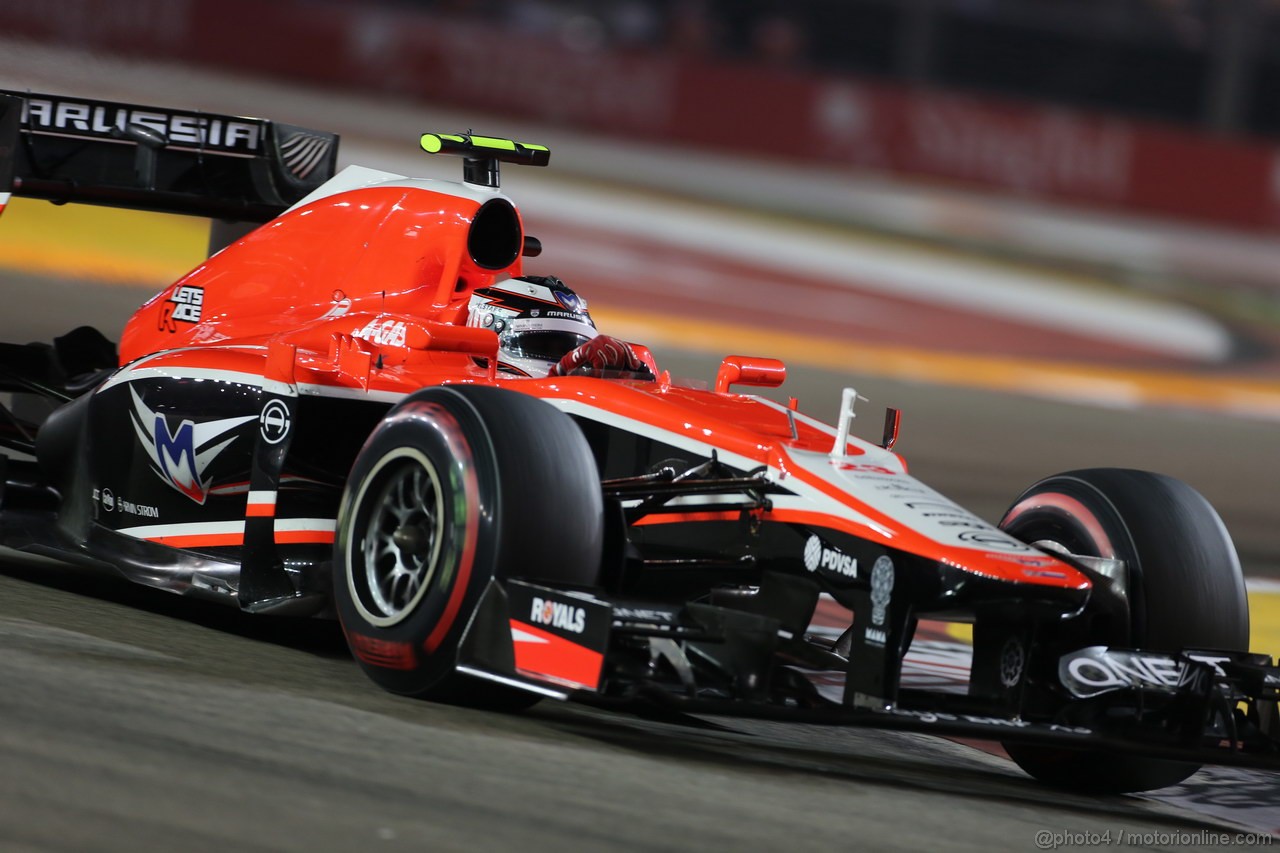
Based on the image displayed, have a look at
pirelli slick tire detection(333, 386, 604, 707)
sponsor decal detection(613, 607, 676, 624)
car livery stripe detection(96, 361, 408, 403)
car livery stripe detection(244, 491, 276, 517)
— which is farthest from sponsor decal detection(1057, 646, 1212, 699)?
car livery stripe detection(244, 491, 276, 517)

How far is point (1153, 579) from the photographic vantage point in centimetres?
601

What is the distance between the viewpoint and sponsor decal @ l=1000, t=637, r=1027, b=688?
5680 mm

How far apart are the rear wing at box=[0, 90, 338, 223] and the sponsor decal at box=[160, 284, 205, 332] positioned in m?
0.85

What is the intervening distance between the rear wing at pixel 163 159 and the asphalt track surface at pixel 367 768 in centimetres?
181

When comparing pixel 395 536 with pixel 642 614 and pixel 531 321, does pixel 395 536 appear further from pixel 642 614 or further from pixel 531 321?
pixel 531 321

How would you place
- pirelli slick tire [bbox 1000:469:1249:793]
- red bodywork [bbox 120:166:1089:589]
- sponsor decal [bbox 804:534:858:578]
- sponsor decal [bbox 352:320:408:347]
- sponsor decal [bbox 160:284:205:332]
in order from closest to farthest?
1. sponsor decal [bbox 804:534:858:578]
2. red bodywork [bbox 120:166:1089:589]
3. pirelli slick tire [bbox 1000:469:1249:793]
4. sponsor decal [bbox 352:320:408:347]
5. sponsor decal [bbox 160:284:205:332]

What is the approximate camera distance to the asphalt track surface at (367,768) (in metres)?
4.14

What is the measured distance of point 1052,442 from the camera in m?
15.4

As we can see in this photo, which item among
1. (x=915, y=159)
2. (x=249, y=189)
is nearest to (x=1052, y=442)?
(x=249, y=189)

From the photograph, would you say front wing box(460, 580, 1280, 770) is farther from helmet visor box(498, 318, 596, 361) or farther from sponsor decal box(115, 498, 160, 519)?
sponsor decal box(115, 498, 160, 519)

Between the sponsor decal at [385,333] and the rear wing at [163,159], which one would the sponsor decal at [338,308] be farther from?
the rear wing at [163,159]

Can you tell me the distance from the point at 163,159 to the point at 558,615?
164 inches

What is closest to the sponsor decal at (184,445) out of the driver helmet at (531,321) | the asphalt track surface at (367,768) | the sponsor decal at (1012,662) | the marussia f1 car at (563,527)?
the marussia f1 car at (563,527)

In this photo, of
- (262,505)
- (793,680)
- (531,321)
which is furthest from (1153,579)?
(262,505)
